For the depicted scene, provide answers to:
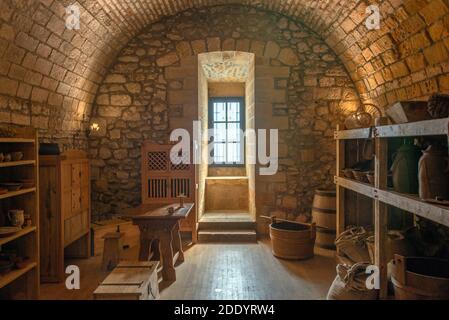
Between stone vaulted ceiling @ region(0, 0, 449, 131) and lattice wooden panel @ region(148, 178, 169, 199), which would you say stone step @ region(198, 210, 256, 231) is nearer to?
lattice wooden panel @ region(148, 178, 169, 199)

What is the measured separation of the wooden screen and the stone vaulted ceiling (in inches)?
48.6

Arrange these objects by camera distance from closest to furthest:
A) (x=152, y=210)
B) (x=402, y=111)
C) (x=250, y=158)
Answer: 1. (x=402, y=111)
2. (x=152, y=210)
3. (x=250, y=158)

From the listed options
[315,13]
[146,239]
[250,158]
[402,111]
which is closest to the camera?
[402,111]

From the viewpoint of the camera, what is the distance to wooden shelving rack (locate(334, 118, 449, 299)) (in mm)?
2181

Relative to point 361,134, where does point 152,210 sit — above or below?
below

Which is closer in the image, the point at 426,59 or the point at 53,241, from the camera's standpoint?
the point at 426,59

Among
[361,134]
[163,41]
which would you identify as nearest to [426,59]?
[361,134]

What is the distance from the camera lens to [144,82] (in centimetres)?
570

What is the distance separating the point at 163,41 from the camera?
566 cm

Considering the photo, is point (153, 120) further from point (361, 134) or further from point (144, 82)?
point (361, 134)

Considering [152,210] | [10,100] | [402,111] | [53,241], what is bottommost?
[53,241]

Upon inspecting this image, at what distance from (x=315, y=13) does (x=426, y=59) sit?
2.04 metres

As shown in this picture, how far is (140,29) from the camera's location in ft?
18.3

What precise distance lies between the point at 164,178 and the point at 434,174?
3.81m
